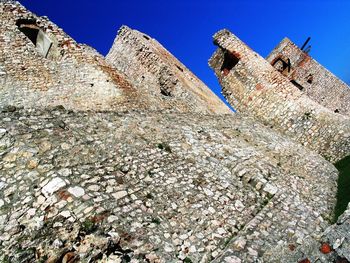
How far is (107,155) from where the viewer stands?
7.54 meters

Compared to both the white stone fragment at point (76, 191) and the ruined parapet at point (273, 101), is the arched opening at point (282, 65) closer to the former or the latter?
the ruined parapet at point (273, 101)

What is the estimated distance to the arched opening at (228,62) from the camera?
16.7m

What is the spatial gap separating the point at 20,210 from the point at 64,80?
25.9 ft

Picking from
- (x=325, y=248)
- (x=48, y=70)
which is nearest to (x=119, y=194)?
(x=325, y=248)

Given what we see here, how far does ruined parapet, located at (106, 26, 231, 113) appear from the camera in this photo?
51.7ft

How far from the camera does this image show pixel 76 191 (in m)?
6.21

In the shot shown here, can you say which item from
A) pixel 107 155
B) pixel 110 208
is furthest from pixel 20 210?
pixel 107 155

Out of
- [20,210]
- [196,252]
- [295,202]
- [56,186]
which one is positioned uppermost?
[295,202]

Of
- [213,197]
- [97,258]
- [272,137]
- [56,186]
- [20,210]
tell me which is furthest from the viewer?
[272,137]

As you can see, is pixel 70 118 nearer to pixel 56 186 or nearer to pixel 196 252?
pixel 56 186

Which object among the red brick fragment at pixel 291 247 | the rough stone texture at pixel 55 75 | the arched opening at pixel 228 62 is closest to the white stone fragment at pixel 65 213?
the red brick fragment at pixel 291 247

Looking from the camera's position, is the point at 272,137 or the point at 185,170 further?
the point at 272,137

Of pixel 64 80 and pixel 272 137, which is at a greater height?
pixel 272 137

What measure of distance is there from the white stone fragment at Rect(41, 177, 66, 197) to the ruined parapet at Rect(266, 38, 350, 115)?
63.6 feet
